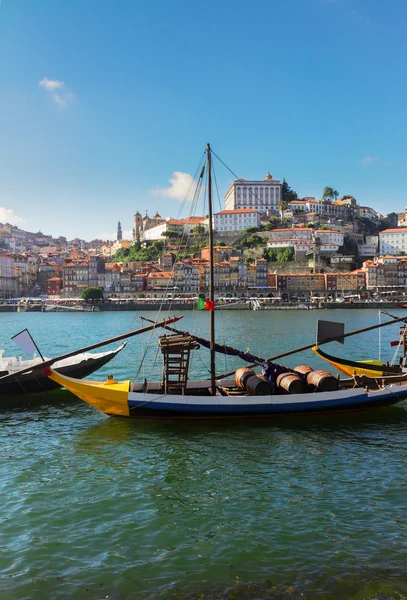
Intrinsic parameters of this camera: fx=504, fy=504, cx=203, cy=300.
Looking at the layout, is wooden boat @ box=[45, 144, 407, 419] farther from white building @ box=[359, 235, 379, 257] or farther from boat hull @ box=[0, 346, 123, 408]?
white building @ box=[359, 235, 379, 257]

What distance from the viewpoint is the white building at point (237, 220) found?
437 feet

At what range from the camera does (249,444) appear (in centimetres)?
1177

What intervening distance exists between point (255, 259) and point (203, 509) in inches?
4491

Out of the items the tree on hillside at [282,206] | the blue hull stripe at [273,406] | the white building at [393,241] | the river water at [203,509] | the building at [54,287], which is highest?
the tree on hillside at [282,206]

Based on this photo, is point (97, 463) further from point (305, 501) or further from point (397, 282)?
point (397, 282)

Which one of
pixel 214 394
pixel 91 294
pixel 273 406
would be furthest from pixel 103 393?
pixel 91 294

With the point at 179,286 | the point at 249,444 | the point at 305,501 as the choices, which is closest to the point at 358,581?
the point at 305,501

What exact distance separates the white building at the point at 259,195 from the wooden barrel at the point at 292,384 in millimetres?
130149

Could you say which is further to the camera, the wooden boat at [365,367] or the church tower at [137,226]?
the church tower at [137,226]

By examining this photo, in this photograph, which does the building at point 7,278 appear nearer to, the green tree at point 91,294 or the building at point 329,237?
the green tree at point 91,294

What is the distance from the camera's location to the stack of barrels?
44.5 ft

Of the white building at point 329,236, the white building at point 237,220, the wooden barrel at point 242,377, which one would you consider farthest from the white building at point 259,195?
the wooden barrel at point 242,377

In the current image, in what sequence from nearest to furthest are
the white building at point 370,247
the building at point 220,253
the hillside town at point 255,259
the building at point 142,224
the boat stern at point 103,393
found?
the boat stern at point 103,393 → the hillside town at point 255,259 → the building at point 220,253 → the white building at point 370,247 → the building at point 142,224

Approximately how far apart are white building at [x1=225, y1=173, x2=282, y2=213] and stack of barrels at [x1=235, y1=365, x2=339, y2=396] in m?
130
